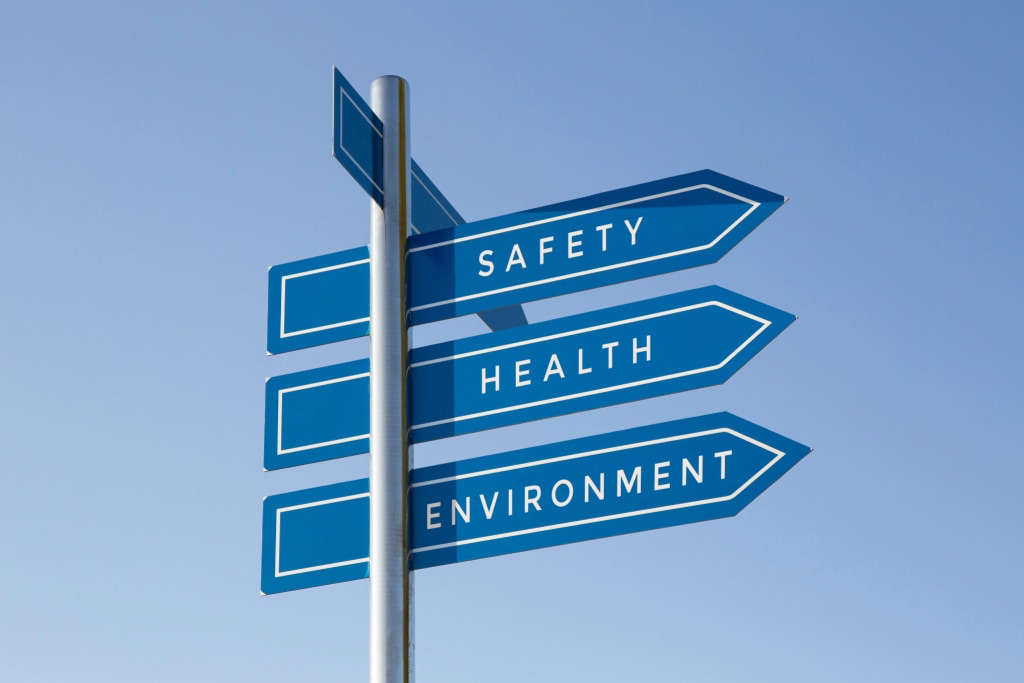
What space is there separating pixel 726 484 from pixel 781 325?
0.65 meters

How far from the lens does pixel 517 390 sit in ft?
18.7

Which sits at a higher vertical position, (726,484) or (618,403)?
(618,403)

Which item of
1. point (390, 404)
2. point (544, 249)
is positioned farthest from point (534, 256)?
point (390, 404)

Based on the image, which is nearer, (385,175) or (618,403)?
(618,403)

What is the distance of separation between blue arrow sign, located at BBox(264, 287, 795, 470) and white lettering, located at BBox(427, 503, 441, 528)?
304 mm

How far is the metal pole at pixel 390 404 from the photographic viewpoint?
5438 mm

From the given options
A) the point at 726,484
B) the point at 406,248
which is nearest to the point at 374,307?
the point at 406,248

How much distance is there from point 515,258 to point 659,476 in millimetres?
1211

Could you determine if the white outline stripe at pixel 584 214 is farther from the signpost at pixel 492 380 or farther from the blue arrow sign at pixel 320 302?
the blue arrow sign at pixel 320 302

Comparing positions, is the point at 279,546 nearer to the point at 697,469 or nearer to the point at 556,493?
the point at 556,493

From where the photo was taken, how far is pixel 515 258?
596 cm

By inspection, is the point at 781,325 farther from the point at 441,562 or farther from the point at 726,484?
the point at 441,562

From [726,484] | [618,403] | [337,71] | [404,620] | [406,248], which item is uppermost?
[337,71]

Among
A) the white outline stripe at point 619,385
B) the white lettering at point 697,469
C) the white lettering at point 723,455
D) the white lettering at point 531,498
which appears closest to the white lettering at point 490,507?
the white lettering at point 531,498
